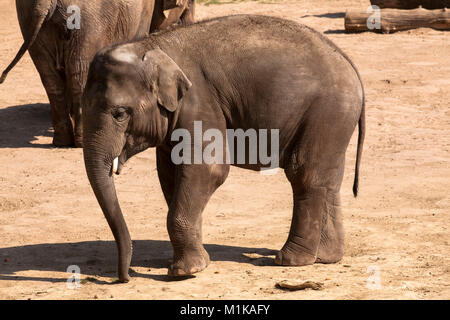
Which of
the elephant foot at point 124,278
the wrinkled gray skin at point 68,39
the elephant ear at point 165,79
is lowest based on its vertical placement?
the elephant foot at point 124,278

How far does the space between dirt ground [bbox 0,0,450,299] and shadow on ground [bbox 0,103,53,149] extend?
0.05 feet

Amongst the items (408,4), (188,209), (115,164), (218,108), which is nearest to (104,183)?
(115,164)

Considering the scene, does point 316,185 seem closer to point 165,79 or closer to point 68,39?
point 165,79

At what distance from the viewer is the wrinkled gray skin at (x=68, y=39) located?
998 cm

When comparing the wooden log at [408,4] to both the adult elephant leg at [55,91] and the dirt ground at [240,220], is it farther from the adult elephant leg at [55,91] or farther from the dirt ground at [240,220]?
the adult elephant leg at [55,91]

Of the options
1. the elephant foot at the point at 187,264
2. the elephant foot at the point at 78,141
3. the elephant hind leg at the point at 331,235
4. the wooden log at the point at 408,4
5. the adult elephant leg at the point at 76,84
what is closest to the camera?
the elephant foot at the point at 187,264

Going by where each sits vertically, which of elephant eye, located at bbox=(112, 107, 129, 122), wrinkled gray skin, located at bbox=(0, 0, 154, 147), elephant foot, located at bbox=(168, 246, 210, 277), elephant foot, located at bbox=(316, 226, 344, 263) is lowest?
elephant foot, located at bbox=(168, 246, 210, 277)

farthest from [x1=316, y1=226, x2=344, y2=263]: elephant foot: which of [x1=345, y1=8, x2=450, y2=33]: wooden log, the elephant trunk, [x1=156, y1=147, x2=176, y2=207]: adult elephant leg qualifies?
[x1=345, y1=8, x2=450, y2=33]: wooden log

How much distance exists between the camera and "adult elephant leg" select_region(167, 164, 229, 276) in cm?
625

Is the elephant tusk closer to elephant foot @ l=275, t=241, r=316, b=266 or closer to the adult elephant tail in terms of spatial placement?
elephant foot @ l=275, t=241, r=316, b=266

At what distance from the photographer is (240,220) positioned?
26.4 feet

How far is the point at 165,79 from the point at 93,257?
5.45 feet

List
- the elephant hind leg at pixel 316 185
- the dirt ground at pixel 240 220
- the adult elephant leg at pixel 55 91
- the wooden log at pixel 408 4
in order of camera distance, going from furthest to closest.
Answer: the wooden log at pixel 408 4 → the adult elephant leg at pixel 55 91 → the elephant hind leg at pixel 316 185 → the dirt ground at pixel 240 220

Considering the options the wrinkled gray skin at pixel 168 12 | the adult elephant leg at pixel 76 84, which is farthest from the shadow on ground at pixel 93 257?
the wrinkled gray skin at pixel 168 12
